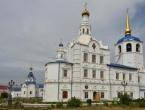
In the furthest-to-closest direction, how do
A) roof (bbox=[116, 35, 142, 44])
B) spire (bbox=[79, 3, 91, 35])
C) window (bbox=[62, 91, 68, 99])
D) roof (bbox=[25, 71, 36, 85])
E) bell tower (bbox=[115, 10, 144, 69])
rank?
1. roof (bbox=[25, 71, 36, 85])
2. roof (bbox=[116, 35, 142, 44])
3. bell tower (bbox=[115, 10, 144, 69])
4. spire (bbox=[79, 3, 91, 35])
5. window (bbox=[62, 91, 68, 99])

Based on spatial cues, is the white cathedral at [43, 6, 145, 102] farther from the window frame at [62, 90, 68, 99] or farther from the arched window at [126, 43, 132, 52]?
the arched window at [126, 43, 132, 52]

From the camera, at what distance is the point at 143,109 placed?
30.1 metres

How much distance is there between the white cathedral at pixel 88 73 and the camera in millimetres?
47219

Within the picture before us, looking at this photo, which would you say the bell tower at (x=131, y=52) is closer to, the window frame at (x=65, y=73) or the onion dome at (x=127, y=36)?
the onion dome at (x=127, y=36)

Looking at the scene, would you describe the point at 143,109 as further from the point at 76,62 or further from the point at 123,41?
the point at 123,41

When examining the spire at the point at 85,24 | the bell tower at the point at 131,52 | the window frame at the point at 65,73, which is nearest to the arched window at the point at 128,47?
the bell tower at the point at 131,52

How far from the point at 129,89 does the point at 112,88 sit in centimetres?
510

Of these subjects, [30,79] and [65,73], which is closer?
[65,73]

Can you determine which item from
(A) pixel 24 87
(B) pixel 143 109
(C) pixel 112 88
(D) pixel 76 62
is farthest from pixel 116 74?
(A) pixel 24 87

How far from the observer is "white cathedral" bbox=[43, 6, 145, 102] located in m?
47.2

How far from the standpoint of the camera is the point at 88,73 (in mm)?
49438

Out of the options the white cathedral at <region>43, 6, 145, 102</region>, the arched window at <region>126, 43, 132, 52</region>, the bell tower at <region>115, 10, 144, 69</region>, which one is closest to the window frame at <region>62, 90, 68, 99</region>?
the white cathedral at <region>43, 6, 145, 102</region>

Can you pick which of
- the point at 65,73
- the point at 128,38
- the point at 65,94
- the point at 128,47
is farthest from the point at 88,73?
the point at 128,38

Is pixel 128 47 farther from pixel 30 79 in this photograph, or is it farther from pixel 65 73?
pixel 30 79
